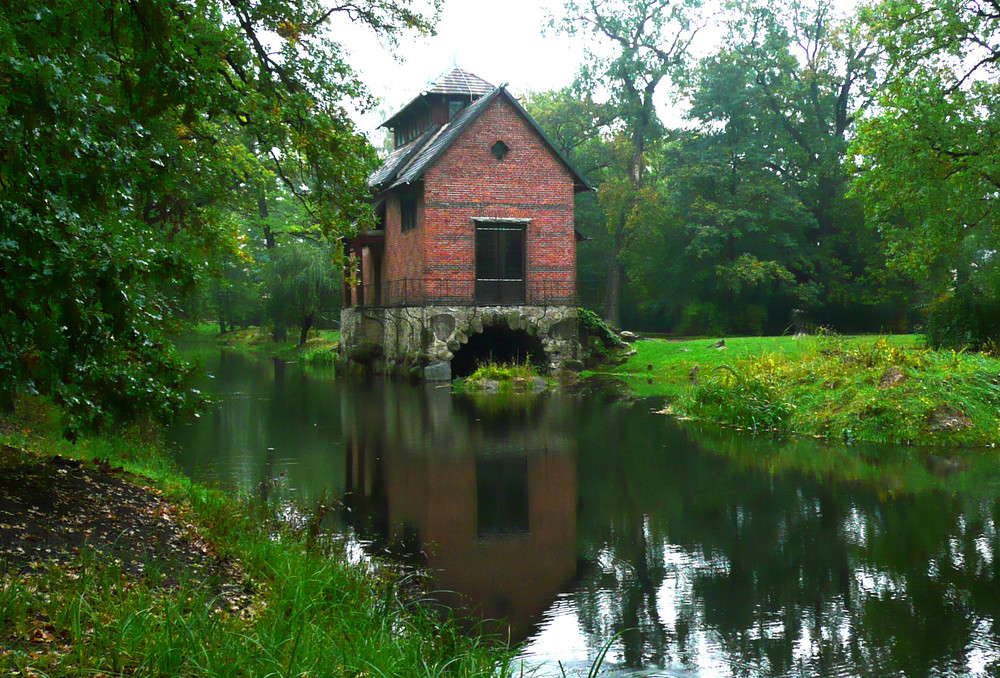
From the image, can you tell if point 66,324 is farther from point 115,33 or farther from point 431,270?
point 431,270

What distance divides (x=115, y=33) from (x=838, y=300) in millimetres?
39836

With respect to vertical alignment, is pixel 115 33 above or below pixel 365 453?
above

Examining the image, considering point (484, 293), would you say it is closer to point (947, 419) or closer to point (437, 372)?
point (437, 372)

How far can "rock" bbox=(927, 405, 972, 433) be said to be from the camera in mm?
14531

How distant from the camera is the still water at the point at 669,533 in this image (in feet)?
20.2

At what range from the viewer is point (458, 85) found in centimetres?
3200

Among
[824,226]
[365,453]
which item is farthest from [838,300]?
[365,453]

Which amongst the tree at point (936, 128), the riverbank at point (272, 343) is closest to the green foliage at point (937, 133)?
the tree at point (936, 128)

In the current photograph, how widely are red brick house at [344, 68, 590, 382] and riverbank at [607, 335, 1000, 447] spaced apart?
9.57 m

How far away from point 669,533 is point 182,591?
519cm

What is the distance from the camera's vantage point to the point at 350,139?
34.0 ft

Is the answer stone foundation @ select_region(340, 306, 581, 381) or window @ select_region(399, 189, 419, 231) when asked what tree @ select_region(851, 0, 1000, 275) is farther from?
window @ select_region(399, 189, 419, 231)

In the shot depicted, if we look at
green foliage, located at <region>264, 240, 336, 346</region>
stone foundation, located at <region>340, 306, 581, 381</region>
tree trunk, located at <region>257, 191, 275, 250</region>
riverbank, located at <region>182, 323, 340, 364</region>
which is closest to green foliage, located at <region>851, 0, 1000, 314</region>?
stone foundation, located at <region>340, 306, 581, 381</region>

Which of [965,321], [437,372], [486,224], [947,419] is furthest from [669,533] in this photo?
[486,224]
